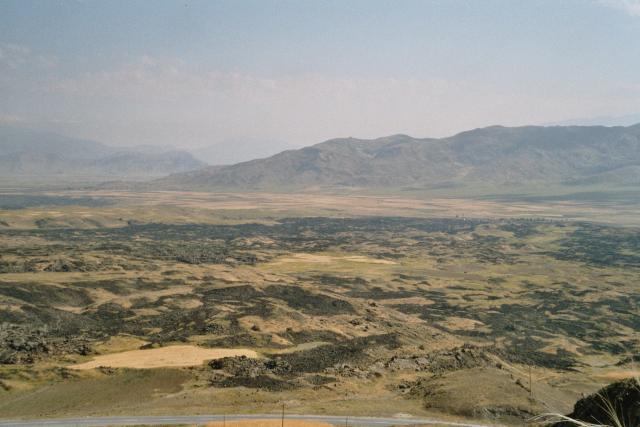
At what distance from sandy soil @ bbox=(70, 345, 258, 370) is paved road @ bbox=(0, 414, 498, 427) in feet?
48.6

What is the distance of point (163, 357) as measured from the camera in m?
59.2

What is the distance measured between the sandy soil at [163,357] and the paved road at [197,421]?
14.8 meters

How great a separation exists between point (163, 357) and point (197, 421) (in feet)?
67.1

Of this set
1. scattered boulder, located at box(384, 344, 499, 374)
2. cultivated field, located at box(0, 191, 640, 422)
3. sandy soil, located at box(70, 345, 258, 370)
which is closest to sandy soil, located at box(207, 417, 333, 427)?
cultivated field, located at box(0, 191, 640, 422)

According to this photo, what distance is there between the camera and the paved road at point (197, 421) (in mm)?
40188

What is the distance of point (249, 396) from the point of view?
48.6 metres

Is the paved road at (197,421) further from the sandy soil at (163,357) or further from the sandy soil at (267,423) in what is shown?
the sandy soil at (163,357)

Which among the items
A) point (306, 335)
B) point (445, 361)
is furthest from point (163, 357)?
point (445, 361)

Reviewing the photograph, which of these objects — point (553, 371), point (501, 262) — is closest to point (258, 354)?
point (553, 371)

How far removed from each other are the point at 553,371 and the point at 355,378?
26.4 m

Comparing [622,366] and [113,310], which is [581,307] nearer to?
[622,366]

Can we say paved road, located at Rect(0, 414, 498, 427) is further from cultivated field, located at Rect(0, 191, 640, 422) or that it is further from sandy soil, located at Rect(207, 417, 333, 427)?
cultivated field, located at Rect(0, 191, 640, 422)

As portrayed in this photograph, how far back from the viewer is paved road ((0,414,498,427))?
40188 millimetres

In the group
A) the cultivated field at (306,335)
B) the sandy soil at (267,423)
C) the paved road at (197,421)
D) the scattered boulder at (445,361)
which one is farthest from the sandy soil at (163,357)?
the sandy soil at (267,423)
